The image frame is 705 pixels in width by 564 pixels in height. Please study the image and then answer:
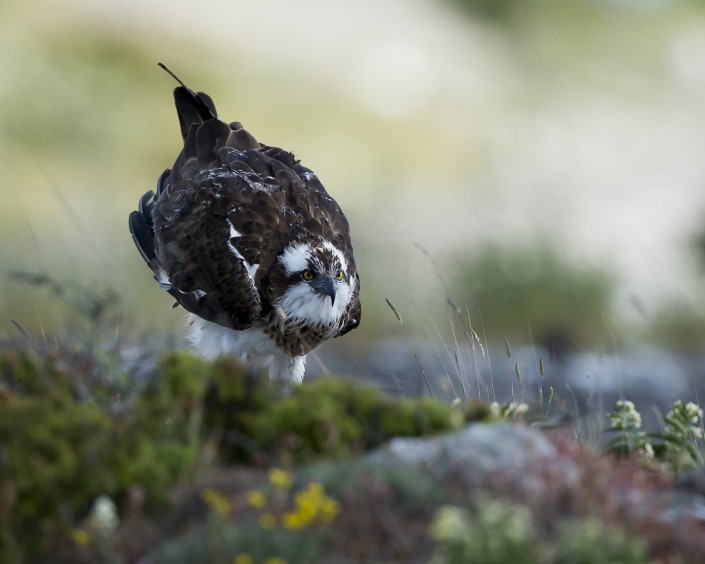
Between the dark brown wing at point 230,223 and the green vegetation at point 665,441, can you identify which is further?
the dark brown wing at point 230,223

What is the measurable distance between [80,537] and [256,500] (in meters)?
0.60

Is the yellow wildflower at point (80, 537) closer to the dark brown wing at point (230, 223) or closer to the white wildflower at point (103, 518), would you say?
the white wildflower at point (103, 518)

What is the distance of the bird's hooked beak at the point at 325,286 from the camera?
759 cm

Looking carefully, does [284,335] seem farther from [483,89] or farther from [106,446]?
[483,89]

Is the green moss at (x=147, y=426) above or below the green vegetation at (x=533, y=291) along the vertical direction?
above

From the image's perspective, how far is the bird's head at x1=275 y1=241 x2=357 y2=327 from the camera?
763cm

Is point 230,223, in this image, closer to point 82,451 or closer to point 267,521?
point 82,451

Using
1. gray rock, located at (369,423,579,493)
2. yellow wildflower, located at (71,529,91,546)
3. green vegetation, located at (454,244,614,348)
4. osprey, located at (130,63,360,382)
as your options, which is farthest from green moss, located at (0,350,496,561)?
green vegetation, located at (454,244,614,348)

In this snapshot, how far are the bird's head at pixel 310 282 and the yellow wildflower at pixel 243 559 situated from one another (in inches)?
159

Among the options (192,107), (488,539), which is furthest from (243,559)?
(192,107)

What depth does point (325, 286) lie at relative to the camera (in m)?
7.62

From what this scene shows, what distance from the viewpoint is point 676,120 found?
23.8 m

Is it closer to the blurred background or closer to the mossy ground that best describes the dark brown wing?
the mossy ground

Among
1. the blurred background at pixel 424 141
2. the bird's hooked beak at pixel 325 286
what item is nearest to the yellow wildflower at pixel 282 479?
the bird's hooked beak at pixel 325 286
